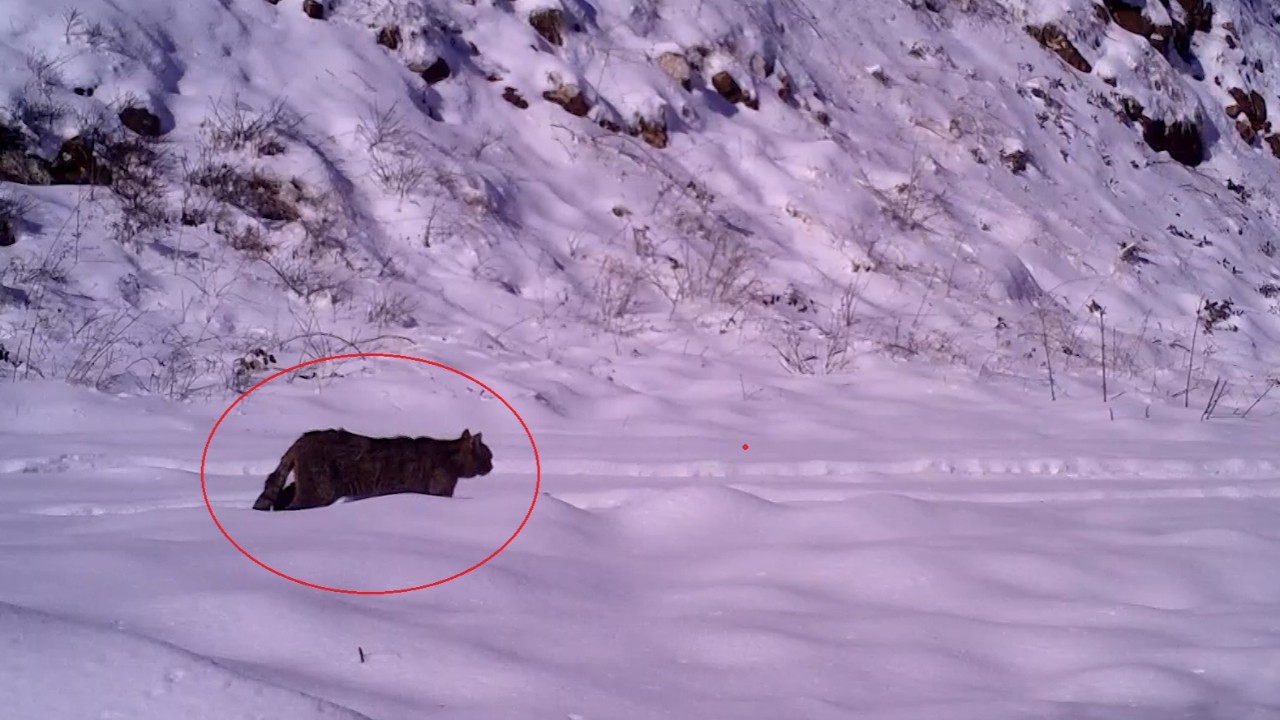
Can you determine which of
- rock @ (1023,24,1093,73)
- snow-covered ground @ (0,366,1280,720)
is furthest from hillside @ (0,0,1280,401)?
snow-covered ground @ (0,366,1280,720)

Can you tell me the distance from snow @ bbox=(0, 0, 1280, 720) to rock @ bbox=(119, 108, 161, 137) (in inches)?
5.5

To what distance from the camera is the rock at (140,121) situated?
7.54m

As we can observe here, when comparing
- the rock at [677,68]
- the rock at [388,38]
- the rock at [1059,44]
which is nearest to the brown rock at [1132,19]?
the rock at [1059,44]

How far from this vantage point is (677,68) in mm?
10641

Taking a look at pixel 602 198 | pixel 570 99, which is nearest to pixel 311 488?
pixel 602 198

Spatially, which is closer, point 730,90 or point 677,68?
point 677,68

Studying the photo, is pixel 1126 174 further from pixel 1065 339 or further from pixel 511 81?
pixel 511 81

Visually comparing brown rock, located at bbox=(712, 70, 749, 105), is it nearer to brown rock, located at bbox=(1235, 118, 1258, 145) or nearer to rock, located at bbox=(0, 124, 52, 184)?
rock, located at bbox=(0, 124, 52, 184)

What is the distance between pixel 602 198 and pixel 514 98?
4.80 ft

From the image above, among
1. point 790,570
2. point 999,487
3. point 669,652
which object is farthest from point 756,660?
point 999,487

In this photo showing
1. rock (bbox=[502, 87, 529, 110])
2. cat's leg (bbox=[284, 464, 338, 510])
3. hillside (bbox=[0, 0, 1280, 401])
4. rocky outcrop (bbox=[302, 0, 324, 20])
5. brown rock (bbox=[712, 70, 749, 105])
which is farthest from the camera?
brown rock (bbox=[712, 70, 749, 105])

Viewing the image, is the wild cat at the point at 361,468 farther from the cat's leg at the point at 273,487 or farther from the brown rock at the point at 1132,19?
the brown rock at the point at 1132,19

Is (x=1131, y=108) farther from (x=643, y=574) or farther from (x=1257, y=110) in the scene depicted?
(x=643, y=574)

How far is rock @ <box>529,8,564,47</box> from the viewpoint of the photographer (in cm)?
1025
